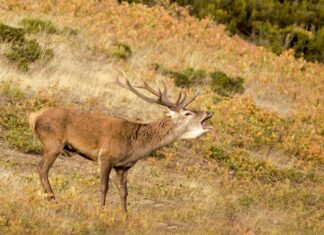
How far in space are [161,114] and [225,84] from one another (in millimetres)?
4100

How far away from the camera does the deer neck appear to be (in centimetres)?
1090

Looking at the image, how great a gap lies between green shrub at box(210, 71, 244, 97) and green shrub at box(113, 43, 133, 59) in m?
2.11

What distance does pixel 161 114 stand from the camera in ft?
54.1

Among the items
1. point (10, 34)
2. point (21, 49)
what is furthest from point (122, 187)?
point (10, 34)

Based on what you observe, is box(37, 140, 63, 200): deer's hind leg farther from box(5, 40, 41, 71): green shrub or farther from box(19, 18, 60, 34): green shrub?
box(19, 18, 60, 34): green shrub

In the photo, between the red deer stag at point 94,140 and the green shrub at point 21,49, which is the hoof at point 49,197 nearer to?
the red deer stag at point 94,140

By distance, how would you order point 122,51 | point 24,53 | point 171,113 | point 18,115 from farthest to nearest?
point 122,51 < point 24,53 < point 18,115 < point 171,113

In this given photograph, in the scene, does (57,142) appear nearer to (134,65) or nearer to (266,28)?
(134,65)

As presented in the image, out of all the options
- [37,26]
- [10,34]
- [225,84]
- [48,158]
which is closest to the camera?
[48,158]

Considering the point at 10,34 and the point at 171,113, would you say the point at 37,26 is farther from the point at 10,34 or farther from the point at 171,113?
the point at 171,113

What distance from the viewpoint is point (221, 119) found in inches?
671

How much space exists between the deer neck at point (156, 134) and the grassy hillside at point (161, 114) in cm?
92

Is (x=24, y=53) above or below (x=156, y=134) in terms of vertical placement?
below

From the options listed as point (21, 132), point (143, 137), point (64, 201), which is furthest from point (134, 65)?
point (64, 201)
